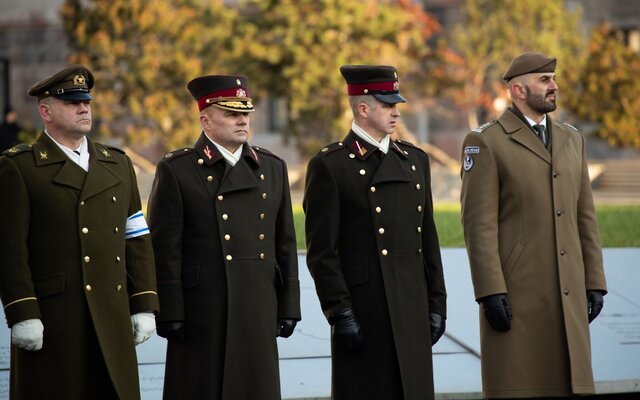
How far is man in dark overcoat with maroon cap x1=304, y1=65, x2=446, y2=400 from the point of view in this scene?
5.68 m

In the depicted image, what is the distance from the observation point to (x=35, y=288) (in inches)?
203

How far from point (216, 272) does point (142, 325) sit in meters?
0.44

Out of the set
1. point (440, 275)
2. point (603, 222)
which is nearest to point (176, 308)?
point (440, 275)

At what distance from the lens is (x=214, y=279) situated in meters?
5.58

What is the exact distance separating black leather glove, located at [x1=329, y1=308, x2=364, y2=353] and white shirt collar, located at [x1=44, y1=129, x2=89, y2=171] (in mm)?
1365

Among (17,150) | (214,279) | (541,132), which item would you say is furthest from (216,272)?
(541,132)

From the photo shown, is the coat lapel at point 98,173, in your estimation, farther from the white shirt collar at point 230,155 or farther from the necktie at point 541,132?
the necktie at point 541,132

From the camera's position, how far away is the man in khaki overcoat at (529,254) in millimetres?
6027

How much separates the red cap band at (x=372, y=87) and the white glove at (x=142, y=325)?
1502 millimetres

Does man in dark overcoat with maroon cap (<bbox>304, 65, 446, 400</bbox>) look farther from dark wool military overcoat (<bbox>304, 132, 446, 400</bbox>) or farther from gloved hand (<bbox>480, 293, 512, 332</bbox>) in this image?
gloved hand (<bbox>480, 293, 512, 332</bbox>)

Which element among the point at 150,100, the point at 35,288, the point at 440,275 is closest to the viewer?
the point at 35,288

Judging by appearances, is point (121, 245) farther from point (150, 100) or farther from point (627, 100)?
point (627, 100)

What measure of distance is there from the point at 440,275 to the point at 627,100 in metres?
22.7

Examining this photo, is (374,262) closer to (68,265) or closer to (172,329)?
(172,329)
